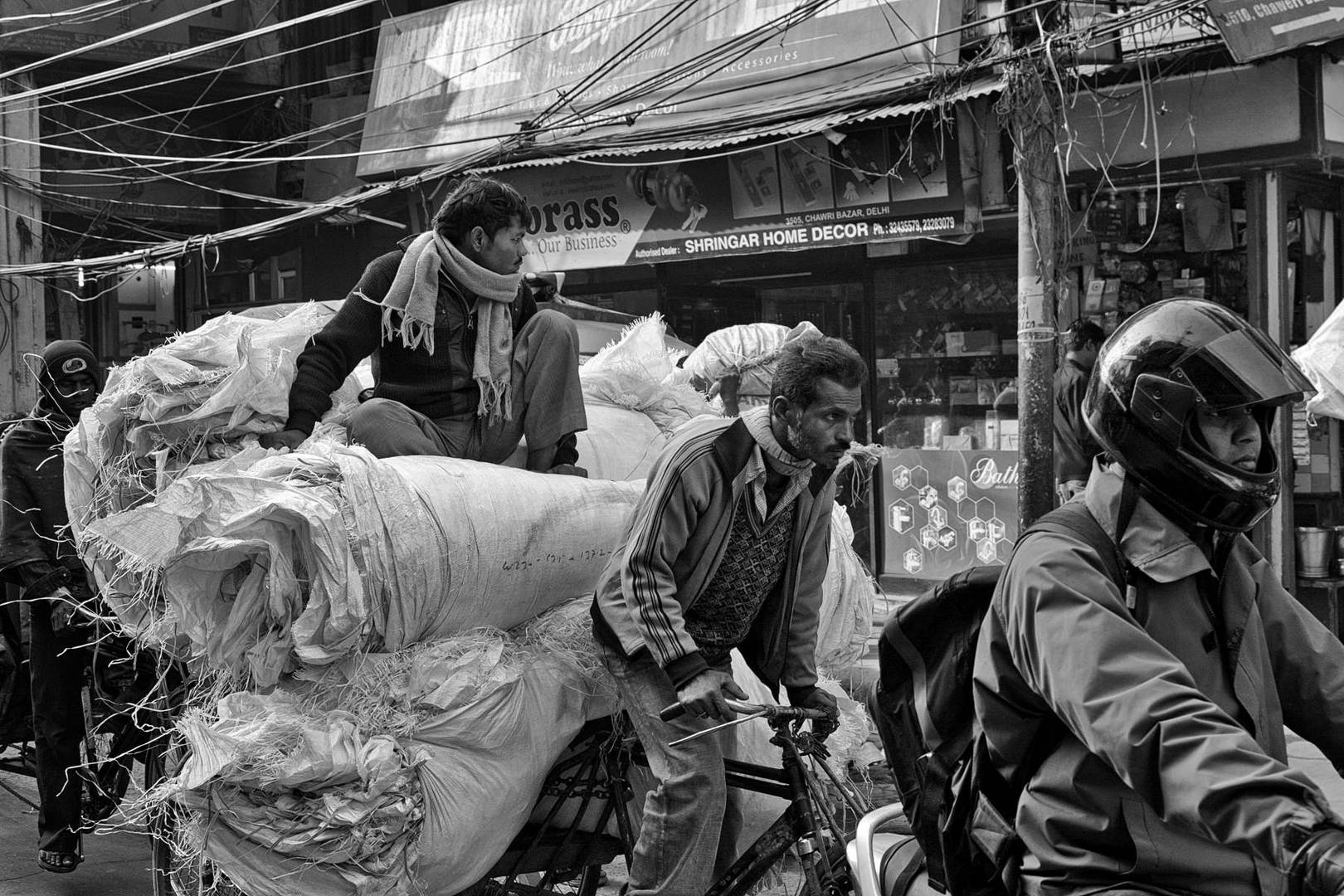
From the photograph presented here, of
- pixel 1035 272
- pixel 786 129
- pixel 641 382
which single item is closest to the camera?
pixel 641 382

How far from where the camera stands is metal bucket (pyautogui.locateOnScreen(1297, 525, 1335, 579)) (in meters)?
8.52

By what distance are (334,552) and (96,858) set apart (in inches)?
129

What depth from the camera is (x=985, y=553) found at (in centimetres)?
1034

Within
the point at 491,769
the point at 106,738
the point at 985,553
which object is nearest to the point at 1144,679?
the point at 491,769

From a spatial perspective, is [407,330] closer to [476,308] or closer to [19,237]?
[476,308]

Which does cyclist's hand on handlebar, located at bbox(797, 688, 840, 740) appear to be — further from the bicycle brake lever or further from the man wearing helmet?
the man wearing helmet

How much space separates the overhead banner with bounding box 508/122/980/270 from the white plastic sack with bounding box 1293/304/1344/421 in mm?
2881

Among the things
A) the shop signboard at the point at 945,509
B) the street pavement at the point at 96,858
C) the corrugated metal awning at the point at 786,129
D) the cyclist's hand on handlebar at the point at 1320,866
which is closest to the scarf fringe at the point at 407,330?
the street pavement at the point at 96,858

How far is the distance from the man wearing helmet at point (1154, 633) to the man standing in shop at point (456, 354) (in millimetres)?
2496

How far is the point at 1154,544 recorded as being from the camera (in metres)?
2.09

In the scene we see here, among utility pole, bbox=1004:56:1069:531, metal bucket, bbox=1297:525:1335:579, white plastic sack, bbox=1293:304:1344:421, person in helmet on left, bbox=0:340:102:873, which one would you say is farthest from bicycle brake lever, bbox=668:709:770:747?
metal bucket, bbox=1297:525:1335:579

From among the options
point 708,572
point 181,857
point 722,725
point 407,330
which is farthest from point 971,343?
point 181,857

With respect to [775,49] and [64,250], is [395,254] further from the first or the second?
[64,250]

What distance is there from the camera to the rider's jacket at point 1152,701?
183cm
